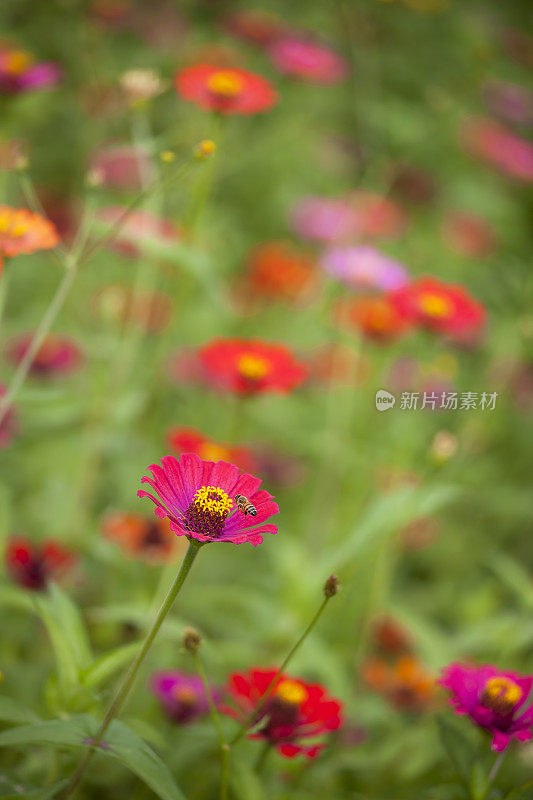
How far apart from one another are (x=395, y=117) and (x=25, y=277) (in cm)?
91

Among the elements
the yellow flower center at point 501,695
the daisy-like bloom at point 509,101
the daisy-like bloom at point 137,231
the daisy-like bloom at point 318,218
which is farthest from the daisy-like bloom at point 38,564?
the daisy-like bloom at point 509,101

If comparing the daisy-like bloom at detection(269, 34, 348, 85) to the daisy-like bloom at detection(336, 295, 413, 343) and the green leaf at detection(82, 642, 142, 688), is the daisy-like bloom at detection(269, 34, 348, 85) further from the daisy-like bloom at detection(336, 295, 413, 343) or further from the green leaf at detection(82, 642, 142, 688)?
the green leaf at detection(82, 642, 142, 688)

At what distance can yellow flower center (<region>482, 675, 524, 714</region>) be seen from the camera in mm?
612

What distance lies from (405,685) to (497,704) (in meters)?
0.50

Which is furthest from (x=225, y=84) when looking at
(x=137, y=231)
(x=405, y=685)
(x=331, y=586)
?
(x=405, y=685)

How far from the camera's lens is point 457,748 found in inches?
25.6

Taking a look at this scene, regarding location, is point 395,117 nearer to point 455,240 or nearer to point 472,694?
point 455,240

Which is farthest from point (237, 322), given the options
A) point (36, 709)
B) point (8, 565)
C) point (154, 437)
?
point (36, 709)

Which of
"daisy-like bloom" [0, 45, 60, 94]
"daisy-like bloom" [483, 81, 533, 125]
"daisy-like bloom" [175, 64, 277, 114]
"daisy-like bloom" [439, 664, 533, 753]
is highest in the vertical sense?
"daisy-like bloom" [175, 64, 277, 114]

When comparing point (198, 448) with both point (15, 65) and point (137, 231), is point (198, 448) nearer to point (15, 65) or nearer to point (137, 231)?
point (137, 231)

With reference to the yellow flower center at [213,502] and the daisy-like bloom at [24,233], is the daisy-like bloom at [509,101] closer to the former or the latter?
the daisy-like bloom at [24,233]

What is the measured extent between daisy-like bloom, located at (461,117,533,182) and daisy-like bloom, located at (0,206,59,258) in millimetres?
1718

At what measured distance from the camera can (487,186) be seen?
246 centimetres

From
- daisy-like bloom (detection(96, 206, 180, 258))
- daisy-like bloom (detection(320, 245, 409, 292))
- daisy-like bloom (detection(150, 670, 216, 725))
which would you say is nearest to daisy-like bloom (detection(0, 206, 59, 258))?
daisy-like bloom (detection(96, 206, 180, 258))
